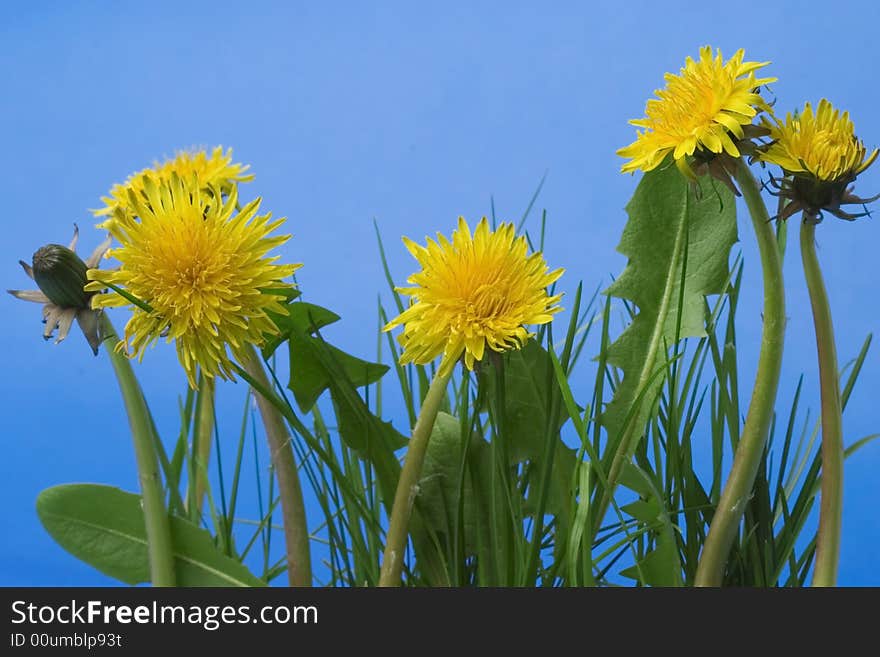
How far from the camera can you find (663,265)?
633 millimetres

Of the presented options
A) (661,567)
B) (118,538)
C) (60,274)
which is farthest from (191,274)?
(661,567)

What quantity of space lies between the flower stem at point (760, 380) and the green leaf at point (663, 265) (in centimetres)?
9

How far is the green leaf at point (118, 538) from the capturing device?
570 mm

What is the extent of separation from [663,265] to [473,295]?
19 cm

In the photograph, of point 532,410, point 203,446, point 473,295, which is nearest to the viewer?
point 473,295

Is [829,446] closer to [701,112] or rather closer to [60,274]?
[701,112]

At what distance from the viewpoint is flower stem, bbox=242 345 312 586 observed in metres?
0.57

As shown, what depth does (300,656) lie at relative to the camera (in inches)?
19.7

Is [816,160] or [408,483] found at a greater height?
[816,160]

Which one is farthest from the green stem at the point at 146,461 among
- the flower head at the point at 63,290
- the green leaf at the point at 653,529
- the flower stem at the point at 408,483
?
the green leaf at the point at 653,529

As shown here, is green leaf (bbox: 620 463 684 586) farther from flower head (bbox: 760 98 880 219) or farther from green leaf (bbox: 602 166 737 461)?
flower head (bbox: 760 98 880 219)

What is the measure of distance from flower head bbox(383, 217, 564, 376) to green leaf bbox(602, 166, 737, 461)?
147 mm

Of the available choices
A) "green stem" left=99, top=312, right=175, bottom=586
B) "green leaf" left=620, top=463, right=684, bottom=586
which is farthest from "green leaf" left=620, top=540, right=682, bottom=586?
"green stem" left=99, top=312, right=175, bottom=586

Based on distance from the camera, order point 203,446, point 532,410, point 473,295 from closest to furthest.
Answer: point 473,295, point 532,410, point 203,446
